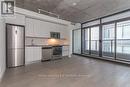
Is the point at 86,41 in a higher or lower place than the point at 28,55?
higher

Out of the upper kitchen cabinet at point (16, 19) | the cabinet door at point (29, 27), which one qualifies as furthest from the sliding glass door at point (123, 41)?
the upper kitchen cabinet at point (16, 19)

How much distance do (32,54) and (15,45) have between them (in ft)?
3.46

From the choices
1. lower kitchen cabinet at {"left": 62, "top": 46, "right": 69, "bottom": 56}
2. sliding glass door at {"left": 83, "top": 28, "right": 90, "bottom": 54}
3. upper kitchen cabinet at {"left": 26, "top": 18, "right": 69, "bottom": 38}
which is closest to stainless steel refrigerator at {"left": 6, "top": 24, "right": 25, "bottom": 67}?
upper kitchen cabinet at {"left": 26, "top": 18, "right": 69, "bottom": 38}

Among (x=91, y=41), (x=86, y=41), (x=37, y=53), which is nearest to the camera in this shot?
(x=37, y=53)

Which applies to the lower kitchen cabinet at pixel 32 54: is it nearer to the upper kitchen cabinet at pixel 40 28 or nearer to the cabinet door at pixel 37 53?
the cabinet door at pixel 37 53

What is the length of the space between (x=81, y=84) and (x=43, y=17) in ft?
13.7

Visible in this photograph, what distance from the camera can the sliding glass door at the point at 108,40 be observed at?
6.25m

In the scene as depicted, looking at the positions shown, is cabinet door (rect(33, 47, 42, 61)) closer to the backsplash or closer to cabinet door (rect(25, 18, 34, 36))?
the backsplash

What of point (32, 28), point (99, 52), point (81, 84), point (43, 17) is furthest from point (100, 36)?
point (81, 84)

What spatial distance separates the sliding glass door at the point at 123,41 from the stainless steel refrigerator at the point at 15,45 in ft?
16.5

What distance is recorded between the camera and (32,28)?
5551mm

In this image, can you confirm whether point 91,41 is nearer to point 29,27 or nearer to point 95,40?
point 95,40

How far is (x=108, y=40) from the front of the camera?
6.49 m

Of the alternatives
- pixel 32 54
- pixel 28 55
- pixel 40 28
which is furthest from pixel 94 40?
pixel 28 55
